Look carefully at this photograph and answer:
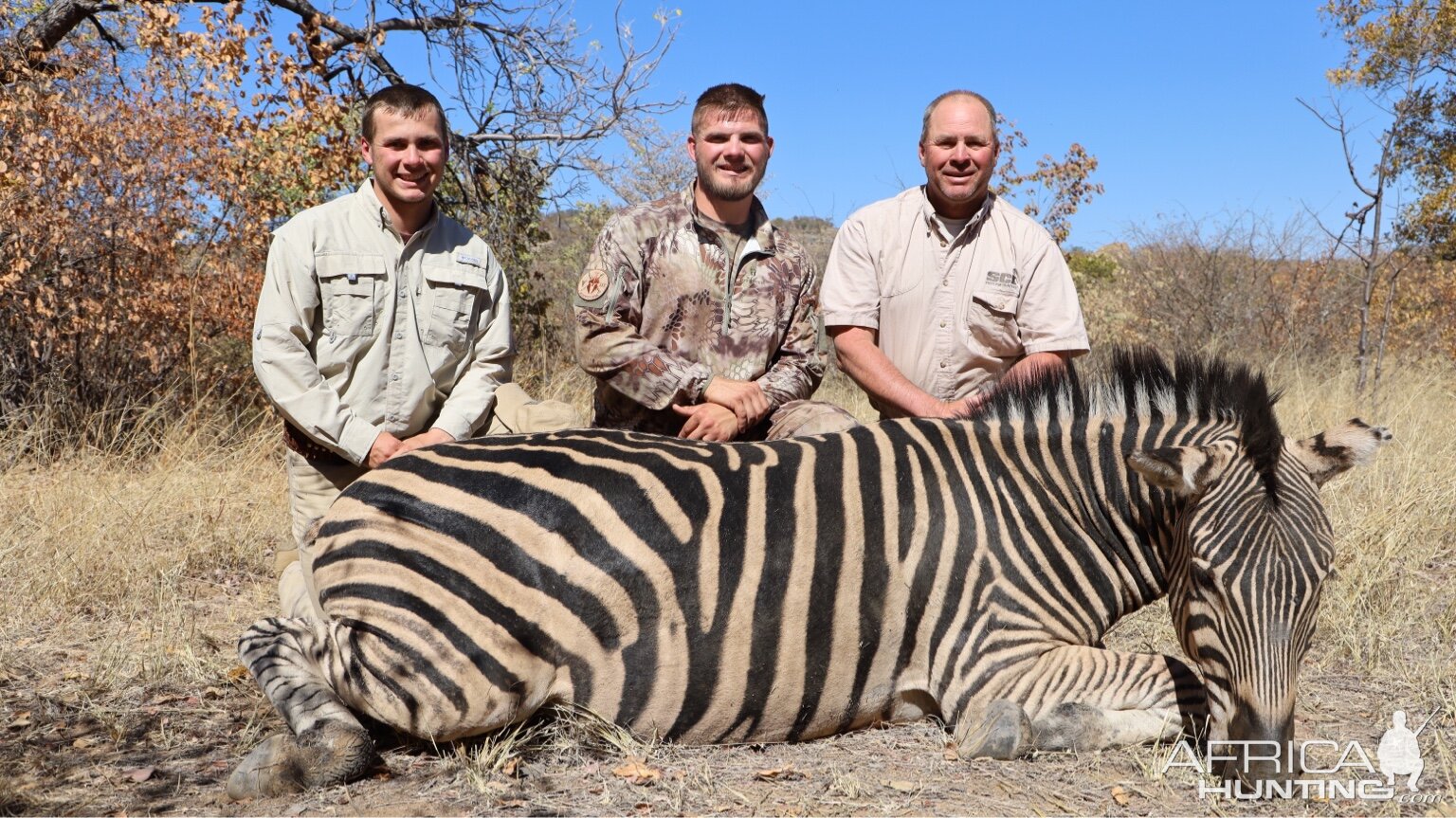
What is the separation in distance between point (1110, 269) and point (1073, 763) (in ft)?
75.6

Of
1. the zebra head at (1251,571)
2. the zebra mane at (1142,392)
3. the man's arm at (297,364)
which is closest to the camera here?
the zebra head at (1251,571)

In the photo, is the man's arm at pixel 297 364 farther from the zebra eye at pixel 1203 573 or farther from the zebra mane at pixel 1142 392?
the zebra eye at pixel 1203 573

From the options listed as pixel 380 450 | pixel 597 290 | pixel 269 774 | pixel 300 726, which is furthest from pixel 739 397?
pixel 269 774

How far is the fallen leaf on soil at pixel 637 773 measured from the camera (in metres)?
3.43

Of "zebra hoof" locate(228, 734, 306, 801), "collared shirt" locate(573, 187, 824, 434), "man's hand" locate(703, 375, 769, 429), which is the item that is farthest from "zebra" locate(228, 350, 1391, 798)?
"collared shirt" locate(573, 187, 824, 434)

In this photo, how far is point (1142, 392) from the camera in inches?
150

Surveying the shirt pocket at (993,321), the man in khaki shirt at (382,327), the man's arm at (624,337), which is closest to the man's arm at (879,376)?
the shirt pocket at (993,321)

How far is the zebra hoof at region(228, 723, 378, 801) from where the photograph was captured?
3.26 metres

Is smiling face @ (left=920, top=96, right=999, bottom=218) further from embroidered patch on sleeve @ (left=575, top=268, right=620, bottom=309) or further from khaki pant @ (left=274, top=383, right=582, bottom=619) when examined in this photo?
khaki pant @ (left=274, top=383, right=582, bottom=619)

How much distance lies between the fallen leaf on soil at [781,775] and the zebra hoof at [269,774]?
1.36 m

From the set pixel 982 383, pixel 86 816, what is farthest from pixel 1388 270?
pixel 86 816

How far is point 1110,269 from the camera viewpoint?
24953 mm

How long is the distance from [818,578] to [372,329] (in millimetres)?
2378

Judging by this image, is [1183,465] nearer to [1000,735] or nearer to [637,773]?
[1000,735]
